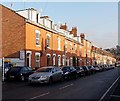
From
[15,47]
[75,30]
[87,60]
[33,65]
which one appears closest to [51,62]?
[33,65]

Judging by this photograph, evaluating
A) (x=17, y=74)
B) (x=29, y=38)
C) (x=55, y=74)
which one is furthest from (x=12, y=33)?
(x=55, y=74)

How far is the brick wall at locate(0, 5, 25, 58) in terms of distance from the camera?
34.0 m

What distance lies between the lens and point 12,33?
34.7 metres

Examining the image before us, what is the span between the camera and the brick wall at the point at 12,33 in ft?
112

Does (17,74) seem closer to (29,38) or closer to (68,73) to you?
(68,73)

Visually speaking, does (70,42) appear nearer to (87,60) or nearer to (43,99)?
(87,60)

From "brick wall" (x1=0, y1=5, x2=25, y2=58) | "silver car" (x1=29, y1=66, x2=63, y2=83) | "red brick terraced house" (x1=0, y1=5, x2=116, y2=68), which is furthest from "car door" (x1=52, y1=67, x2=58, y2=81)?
"brick wall" (x1=0, y1=5, x2=25, y2=58)

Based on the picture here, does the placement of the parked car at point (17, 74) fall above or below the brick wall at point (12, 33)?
below

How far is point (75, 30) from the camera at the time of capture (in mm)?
71312

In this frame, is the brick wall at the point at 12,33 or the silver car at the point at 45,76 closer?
the silver car at the point at 45,76

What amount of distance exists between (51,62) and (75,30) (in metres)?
29.4

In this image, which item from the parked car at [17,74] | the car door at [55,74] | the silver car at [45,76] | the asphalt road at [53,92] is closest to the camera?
the asphalt road at [53,92]

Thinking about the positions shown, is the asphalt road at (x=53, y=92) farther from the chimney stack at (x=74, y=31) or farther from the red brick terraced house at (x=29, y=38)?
the chimney stack at (x=74, y=31)

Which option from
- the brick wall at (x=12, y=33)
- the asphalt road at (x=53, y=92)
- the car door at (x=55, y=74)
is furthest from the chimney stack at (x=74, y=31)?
the asphalt road at (x=53, y=92)
